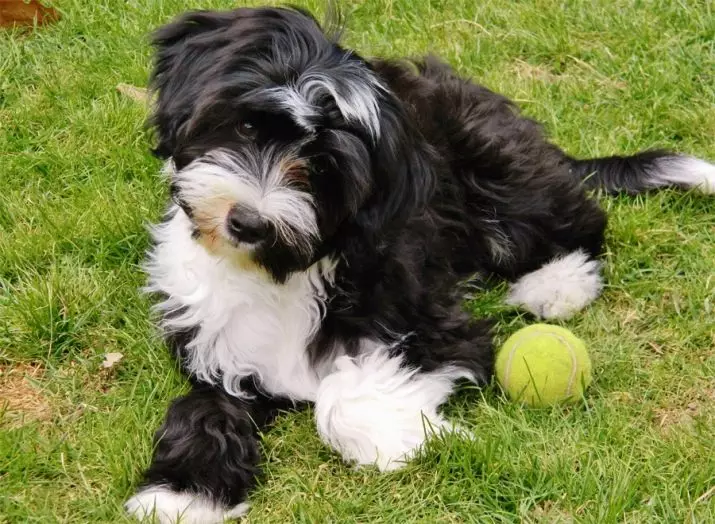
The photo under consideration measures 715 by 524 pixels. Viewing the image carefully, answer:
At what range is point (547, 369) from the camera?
3.24 meters

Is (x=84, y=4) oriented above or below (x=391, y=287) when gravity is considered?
below

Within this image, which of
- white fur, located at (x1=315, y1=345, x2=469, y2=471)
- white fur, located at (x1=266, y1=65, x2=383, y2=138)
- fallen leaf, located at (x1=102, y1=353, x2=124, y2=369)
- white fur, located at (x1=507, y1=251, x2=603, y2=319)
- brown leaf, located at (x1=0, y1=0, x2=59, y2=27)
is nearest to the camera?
white fur, located at (x1=266, y1=65, x2=383, y2=138)

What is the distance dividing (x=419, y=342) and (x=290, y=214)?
0.82 metres

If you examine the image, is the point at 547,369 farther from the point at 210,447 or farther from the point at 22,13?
the point at 22,13

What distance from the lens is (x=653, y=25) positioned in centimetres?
553

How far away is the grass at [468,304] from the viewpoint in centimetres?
295

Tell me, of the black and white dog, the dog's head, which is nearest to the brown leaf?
the black and white dog

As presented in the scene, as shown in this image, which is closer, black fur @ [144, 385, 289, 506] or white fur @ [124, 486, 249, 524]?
white fur @ [124, 486, 249, 524]

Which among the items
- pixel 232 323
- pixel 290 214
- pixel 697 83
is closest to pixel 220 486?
pixel 232 323

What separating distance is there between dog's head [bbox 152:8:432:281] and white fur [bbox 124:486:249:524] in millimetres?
713

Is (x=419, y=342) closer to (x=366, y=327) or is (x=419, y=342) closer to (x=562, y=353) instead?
(x=366, y=327)

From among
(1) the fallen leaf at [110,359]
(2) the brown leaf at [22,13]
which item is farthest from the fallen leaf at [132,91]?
(1) the fallen leaf at [110,359]

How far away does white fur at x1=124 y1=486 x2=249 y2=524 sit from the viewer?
281cm

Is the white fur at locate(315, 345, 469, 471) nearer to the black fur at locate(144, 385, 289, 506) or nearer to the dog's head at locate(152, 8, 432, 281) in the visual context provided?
the black fur at locate(144, 385, 289, 506)
